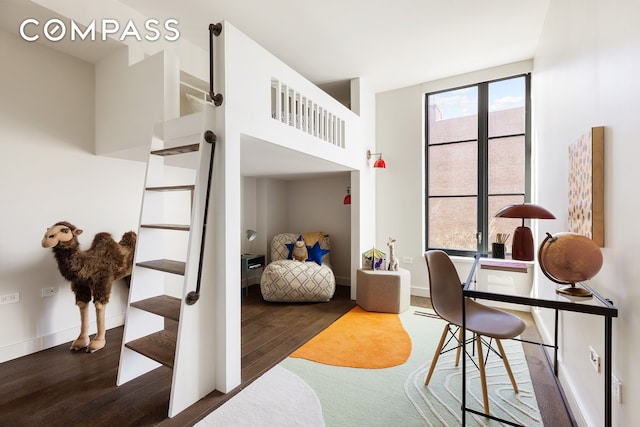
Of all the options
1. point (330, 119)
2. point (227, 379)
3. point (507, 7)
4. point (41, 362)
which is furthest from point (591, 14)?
point (41, 362)

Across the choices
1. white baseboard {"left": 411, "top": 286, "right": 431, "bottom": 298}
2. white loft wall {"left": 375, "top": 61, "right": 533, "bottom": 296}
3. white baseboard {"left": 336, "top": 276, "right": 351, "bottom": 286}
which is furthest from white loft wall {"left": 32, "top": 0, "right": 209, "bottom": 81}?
white baseboard {"left": 411, "top": 286, "right": 431, "bottom": 298}

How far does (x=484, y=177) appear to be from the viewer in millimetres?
4129

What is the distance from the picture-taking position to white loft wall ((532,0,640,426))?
1236 mm

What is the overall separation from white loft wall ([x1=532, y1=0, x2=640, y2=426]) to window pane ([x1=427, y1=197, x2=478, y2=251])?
5.77 feet

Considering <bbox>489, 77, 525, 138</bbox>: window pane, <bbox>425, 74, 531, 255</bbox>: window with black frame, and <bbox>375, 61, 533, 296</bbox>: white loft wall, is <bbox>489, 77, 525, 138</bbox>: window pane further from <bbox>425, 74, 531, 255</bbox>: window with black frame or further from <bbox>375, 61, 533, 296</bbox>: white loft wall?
<bbox>375, 61, 533, 296</bbox>: white loft wall

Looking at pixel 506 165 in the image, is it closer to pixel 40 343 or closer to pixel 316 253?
pixel 316 253

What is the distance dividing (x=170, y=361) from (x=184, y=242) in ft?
6.75

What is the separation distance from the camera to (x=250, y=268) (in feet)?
15.3

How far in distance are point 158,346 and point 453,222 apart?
390 cm

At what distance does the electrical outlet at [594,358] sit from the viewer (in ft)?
5.10

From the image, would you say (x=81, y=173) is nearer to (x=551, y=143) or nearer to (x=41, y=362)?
(x=41, y=362)

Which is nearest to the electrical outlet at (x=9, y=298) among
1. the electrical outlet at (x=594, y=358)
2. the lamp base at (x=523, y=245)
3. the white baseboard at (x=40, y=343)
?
the white baseboard at (x=40, y=343)

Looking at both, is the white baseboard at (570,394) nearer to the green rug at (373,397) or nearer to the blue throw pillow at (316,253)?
the green rug at (373,397)

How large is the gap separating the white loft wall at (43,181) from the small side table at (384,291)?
286 cm
